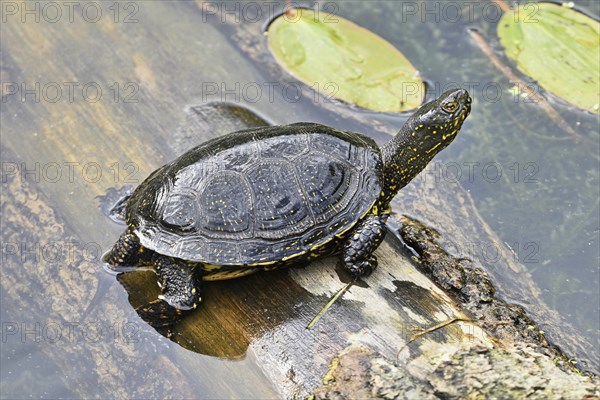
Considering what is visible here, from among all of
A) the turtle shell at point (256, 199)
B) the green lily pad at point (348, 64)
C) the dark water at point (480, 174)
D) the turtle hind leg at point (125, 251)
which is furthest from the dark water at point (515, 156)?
the turtle hind leg at point (125, 251)

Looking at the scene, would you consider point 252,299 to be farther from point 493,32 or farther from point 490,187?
point 493,32

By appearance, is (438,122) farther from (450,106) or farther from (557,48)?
(557,48)

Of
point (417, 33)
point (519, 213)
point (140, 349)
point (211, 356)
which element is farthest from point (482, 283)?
point (417, 33)

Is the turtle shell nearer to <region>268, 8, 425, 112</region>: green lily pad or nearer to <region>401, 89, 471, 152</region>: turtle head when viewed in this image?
<region>401, 89, 471, 152</region>: turtle head

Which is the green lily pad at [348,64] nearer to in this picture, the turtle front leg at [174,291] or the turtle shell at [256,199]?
the turtle shell at [256,199]

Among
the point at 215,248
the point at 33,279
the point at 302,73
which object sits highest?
A: the point at 302,73

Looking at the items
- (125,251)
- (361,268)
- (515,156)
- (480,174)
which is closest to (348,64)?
(480,174)
